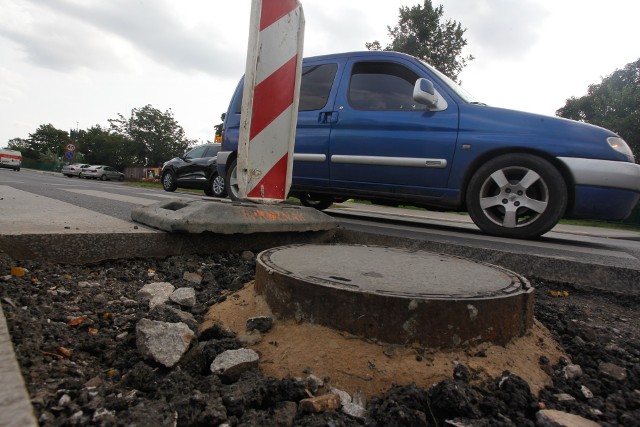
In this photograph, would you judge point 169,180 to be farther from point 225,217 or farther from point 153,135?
point 153,135

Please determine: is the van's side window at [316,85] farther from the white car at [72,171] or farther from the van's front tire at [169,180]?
the white car at [72,171]

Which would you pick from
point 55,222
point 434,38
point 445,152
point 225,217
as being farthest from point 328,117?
point 434,38

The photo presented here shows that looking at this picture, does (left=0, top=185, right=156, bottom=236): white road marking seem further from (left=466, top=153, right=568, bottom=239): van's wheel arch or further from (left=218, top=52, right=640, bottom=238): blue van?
(left=466, top=153, right=568, bottom=239): van's wheel arch

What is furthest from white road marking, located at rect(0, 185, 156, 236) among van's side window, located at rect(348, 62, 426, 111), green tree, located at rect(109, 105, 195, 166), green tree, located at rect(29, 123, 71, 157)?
green tree, located at rect(29, 123, 71, 157)

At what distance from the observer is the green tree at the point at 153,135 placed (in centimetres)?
4959

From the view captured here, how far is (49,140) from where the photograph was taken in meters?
70.6

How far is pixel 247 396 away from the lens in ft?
3.63

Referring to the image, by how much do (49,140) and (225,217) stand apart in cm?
8260

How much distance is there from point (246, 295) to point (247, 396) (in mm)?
656

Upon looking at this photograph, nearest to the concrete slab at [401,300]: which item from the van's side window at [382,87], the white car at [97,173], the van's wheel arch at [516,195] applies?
the van's wheel arch at [516,195]

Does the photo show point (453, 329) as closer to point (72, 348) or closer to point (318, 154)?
point (72, 348)

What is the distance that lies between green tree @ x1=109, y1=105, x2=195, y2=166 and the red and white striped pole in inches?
2013

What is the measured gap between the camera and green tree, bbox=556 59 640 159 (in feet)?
90.0

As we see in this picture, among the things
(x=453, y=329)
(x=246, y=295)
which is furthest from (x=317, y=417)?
(x=246, y=295)
